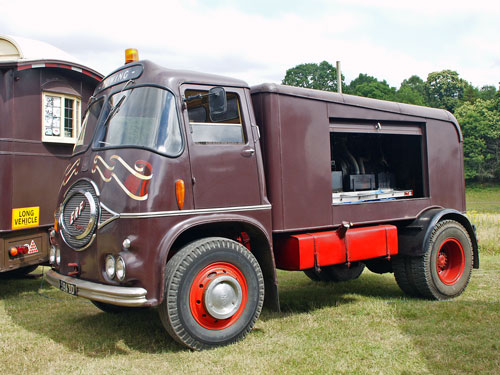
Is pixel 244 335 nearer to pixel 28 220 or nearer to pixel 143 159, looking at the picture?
pixel 143 159

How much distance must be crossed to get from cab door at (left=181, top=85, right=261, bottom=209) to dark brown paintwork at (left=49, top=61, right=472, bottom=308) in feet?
0.04

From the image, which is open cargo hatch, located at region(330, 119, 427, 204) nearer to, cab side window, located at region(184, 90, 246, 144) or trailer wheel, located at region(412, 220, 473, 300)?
trailer wheel, located at region(412, 220, 473, 300)

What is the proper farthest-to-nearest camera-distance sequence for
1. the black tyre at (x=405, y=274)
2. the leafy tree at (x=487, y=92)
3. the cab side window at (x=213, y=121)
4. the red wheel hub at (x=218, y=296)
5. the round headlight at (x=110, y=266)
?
the leafy tree at (x=487, y=92)
the black tyre at (x=405, y=274)
the cab side window at (x=213, y=121)
the red wheel hub at (x=218, y=296)
the round headlight at (x=110, y=266)

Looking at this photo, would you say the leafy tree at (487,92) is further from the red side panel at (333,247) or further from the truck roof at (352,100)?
the red side panel at (333,247)

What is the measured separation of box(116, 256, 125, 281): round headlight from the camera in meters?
4.35

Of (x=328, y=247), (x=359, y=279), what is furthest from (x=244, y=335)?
(x=359, y=279)

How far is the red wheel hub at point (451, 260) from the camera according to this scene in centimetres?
700

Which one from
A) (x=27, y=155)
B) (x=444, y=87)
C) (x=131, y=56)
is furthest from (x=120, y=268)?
(x=444, y=87)

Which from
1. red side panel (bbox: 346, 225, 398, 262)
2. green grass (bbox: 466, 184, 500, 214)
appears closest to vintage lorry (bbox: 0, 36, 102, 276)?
red side panel (bbox: 346, 225, 398, 262)

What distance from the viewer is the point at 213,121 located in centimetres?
498

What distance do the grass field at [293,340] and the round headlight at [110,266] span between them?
74 cm

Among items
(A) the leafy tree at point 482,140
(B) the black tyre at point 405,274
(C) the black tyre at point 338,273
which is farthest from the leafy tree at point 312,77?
(B) the black tyre at point 405,274

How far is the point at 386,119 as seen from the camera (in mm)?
6605

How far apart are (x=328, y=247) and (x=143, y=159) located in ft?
7.92
